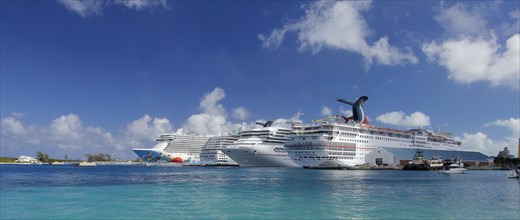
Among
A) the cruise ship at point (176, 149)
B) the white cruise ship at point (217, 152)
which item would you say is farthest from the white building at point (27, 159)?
the white cruise ship at point (217, 152)

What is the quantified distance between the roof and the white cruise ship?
5177 cm

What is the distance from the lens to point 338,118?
375 ft

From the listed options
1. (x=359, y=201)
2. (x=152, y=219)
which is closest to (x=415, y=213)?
(x=359, y=201)

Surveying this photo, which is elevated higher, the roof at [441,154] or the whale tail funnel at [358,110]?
the whale tail funnel at [358,110]

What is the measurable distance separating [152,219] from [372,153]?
9242 cm

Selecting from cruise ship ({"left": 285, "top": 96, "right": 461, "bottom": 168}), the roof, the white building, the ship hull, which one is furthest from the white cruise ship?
the white building

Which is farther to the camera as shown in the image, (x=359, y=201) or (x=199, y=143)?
(x=199, y=143)

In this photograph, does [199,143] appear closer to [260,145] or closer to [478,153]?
[260,145]

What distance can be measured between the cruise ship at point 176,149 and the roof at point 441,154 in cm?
7974

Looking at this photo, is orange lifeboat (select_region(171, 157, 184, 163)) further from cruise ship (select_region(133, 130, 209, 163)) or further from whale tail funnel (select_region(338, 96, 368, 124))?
whale tail funnel (select_region(338, 96, 368, 124))

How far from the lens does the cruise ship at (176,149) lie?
16050 cm

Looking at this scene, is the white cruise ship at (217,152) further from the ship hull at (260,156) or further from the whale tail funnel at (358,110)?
the whale tail funnel at (358,110)

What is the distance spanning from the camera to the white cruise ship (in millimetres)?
134125

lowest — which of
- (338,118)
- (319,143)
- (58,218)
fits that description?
(58,218)
